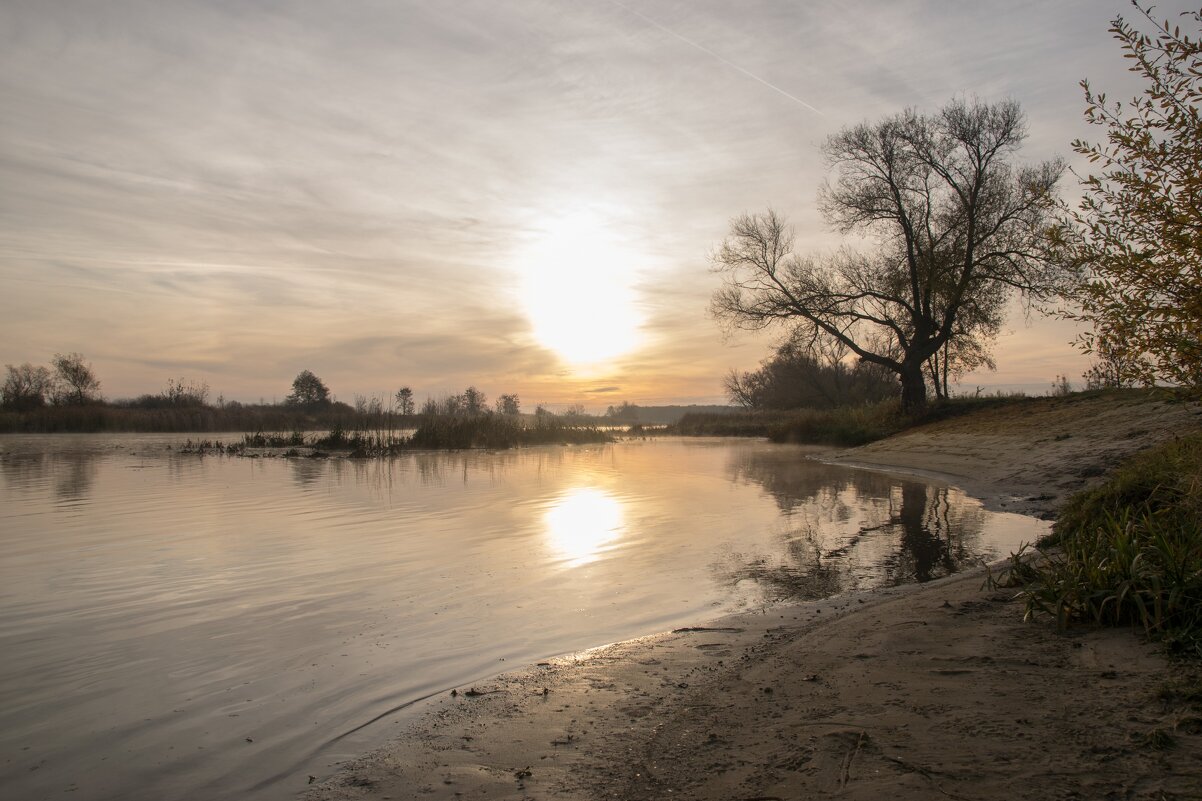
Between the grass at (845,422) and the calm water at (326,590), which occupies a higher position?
the grass at (845,422)

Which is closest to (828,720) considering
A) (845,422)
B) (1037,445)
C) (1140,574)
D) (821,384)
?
(1140,574)

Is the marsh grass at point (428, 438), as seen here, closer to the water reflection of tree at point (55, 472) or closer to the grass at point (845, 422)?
the water reflection of tree at point (55, 472)

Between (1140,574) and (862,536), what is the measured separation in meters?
4.98

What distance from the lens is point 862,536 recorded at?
8.70 m

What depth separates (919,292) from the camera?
2414 centimetres

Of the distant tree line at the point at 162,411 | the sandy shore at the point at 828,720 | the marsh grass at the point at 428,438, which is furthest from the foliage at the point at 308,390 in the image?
the sandy shore at the point at 828,720

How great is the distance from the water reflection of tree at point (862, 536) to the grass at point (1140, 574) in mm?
1487

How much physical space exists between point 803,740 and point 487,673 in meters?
2.07

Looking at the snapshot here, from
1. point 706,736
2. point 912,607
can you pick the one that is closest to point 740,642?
point 912,607

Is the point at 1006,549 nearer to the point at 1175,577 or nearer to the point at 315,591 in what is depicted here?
the point at 1175,577

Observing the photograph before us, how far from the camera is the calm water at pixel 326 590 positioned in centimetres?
347

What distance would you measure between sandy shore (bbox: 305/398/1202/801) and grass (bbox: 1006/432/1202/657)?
6.1 inches

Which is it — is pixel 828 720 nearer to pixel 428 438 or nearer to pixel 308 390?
pixel 428 438

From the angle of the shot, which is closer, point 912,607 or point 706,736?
point 706,736
